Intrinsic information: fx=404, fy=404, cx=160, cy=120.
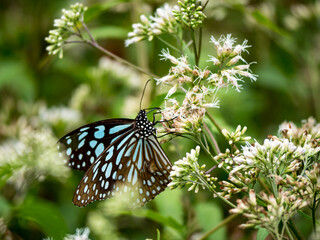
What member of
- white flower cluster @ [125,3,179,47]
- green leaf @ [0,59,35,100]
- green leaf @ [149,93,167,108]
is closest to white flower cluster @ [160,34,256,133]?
green leaf @ [149,93,167,108]

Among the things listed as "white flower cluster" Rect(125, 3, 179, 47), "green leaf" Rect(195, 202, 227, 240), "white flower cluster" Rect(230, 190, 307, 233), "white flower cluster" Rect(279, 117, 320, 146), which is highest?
"white flower cluster" Rect(125, 3, 179, 47)

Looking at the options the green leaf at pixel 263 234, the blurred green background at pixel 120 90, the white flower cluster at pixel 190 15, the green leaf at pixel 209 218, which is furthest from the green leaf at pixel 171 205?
the white flower cluster at pixel 190 15

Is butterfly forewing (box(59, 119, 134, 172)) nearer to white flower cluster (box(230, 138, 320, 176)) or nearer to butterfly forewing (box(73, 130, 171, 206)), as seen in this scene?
butterfly forewing (box(73, 130, 171, 206))

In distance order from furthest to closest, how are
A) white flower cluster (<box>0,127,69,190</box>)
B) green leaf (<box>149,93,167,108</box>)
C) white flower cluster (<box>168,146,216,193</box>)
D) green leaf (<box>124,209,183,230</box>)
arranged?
white flower cluster (<box>0,127,69,190</box>), green leaf (<box>124,209,183,230</box>), green leaf (<box>149,93,167,108</box>), white flower cluster (<box>168,146,216,193</box>)

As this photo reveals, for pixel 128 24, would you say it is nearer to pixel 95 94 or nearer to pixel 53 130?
pixel 95 94

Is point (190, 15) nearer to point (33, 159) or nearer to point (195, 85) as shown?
point (195, 85)

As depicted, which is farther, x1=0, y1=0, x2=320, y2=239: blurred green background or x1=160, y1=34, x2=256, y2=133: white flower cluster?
x1=0, y1=0, x2=320, y2=239: blurred green background

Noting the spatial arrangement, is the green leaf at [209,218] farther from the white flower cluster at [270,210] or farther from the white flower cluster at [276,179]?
the white flower cluster at [270,210]
